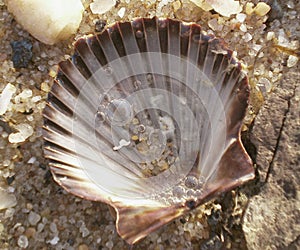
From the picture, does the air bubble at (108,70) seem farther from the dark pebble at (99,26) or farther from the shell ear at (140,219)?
the shell ear at (140,219)

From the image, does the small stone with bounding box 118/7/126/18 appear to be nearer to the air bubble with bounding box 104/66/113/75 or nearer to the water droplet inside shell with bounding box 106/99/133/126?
the air bubble with bounding box 104/66/113/75

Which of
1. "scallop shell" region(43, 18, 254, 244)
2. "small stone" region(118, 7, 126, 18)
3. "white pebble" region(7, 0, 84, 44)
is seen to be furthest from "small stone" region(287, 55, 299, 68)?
"white pebble" region(7, 0, 84, 44)

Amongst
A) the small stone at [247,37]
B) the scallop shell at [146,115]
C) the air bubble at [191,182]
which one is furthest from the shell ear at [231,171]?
the small stone at [247,37]

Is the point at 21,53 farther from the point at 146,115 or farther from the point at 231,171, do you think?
the point at 231,171

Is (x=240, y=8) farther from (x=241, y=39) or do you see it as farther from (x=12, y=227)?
(x=12, y=227)

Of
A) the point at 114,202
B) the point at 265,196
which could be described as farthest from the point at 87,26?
the point at 265,196

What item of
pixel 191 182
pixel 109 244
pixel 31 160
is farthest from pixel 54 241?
pixel 191 182

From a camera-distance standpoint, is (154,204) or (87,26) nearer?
(154,204)
